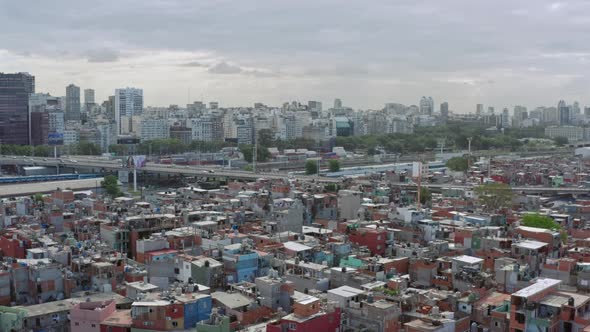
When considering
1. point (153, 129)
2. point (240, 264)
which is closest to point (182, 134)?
point (153, 129)

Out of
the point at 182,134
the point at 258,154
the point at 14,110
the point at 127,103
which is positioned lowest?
the point at 258,154

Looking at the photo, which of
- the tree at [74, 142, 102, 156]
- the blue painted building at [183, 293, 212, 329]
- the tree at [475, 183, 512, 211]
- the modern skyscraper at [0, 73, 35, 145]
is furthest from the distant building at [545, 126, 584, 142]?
the blue painted building at [183, 293, 212, 329]

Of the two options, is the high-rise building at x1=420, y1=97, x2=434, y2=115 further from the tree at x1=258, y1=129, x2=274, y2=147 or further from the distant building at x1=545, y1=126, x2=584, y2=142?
the tree at x1=258, y1=129, x2=274, y2=147

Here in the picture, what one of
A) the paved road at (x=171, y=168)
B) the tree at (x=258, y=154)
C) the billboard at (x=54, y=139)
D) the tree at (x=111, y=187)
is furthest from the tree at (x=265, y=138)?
the tree at (x=111, y=187)

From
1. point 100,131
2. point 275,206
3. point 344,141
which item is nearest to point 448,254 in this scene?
point 275,206

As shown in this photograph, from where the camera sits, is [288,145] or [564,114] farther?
[564,114]

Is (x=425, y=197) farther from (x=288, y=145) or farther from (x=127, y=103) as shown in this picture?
(x=127, y=103)
